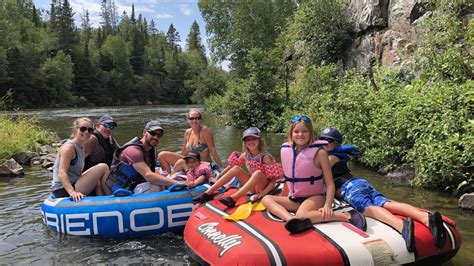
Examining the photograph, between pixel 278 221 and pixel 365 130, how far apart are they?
5575mm

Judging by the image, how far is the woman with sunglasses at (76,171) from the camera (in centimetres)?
538

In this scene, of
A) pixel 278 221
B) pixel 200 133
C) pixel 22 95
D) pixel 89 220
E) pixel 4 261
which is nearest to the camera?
pixel 278 221

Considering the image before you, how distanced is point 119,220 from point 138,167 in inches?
28.5

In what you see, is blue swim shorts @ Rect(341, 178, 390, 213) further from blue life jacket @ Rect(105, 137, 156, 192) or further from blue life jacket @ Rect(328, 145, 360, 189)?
blue life jacket @ Rect(105, 137, 156, 192)

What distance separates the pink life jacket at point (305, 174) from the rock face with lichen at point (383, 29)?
34.3 ft

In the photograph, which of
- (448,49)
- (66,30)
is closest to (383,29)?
(448,49)

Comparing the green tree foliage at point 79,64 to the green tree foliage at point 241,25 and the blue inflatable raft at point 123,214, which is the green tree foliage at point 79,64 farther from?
the blue inflatable raft at point 123,214

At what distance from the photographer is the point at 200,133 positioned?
23.0ft

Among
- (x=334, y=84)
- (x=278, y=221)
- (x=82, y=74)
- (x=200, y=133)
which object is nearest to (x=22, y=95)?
(x=82, y=74)

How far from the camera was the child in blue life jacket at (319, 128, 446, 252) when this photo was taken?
12.8 ft

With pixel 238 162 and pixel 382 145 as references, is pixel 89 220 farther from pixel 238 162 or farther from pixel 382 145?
pixel 382 145

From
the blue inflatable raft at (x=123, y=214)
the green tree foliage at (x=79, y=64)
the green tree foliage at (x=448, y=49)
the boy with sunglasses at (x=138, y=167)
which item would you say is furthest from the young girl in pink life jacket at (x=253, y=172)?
the green tree foliage at (x=79, y=64)

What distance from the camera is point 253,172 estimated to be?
513cm

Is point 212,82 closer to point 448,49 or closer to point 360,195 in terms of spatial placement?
point 448,49
